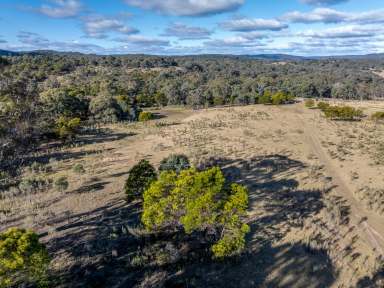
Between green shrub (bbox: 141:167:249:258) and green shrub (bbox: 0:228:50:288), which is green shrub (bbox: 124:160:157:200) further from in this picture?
green shrub (bbox: 0:228:50:288)

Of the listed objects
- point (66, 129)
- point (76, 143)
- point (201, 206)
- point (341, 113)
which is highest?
point (201, 206)

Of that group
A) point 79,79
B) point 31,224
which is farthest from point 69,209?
point 79,79

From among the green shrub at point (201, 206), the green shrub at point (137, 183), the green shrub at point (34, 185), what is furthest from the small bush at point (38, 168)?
the green shrub at point (201, 206)

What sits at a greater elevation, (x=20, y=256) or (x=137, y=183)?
(x=20, y=256)

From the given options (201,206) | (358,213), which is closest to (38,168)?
(201,206)

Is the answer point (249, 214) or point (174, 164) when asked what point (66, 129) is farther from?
point (249, 214)

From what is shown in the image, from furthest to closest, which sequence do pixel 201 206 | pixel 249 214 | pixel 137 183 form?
pixel 137 183
pixel 249 214
pixel 201 206

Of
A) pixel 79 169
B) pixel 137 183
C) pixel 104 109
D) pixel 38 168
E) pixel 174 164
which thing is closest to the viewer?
pixel 137 183
